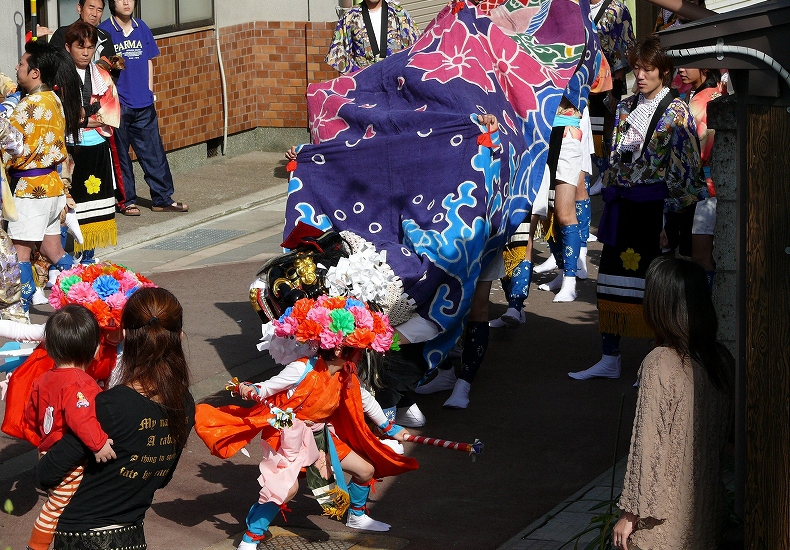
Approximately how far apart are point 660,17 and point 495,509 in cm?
610

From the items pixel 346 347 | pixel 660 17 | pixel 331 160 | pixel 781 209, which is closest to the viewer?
pixel 781 209

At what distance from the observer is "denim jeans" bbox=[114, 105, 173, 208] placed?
1195 centimetres

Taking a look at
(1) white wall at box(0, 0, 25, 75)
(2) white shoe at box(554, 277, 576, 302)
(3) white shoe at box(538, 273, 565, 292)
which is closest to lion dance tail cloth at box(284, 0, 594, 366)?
(2) white shoe at box(554, 277, 576, 302)

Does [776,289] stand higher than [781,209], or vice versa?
[781,209]

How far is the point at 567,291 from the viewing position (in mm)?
9805

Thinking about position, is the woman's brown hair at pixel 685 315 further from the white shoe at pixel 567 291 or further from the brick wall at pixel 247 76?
the brick wall at pixel 247 76

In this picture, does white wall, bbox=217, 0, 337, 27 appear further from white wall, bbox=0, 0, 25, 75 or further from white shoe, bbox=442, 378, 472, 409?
white shoe, bbox=442, 378, 472, 409

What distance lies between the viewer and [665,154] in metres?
7.25

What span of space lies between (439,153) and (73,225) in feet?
11.7

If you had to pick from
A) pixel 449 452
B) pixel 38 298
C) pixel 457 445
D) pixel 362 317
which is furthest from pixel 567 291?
pixel 362 317

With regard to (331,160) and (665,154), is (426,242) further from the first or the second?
(665,154)

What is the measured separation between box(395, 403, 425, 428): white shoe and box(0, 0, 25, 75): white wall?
5.66 meters

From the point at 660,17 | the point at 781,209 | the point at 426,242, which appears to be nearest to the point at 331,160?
the point at 426,242

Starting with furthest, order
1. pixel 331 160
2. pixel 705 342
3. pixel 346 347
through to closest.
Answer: pixel 331 160 < pixel 346 347 < pixel 705 342
